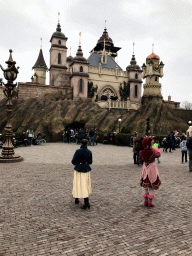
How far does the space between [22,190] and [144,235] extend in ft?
13.5

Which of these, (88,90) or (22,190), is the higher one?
(88,90)

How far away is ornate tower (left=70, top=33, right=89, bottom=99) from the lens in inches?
1642

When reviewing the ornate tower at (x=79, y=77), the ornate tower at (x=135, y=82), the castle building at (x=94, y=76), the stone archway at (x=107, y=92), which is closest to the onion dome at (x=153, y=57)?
the castle building at (x=94, y=76)

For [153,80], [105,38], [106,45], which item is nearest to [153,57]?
[153,80]

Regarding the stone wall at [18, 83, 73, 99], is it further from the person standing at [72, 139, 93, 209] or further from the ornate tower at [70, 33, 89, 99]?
the person standing at [72, 139, 93, 209]

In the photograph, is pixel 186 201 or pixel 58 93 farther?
pixel 58 93

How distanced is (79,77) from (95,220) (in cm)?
3908

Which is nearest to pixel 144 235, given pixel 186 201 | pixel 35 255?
pixel 35 255

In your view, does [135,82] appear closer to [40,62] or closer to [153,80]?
[153,80]

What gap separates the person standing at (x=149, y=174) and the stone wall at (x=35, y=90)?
36.6m

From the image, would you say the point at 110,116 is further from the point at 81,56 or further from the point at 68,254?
the point at 68,254

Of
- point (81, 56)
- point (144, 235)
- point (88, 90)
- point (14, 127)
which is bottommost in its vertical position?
point (144, 235)

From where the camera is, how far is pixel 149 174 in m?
5.72

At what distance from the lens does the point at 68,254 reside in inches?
133
